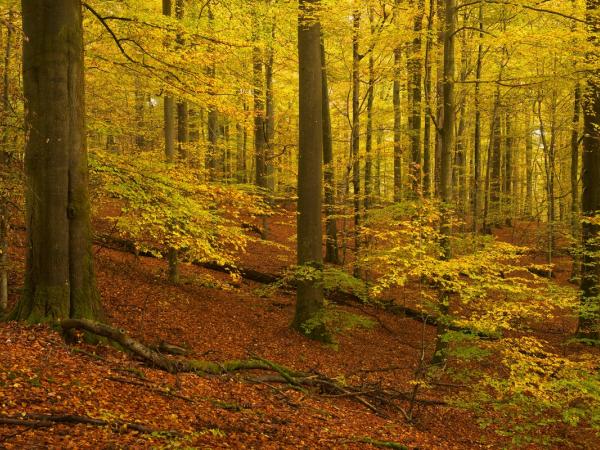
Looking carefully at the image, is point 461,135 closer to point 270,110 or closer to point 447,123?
point 270,110

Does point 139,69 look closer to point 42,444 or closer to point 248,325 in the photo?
point 248,325

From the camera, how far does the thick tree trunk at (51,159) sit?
6.27m

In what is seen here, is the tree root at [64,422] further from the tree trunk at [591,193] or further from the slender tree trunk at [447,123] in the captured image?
the tree trunk at [591,193]

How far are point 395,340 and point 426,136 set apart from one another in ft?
32.3

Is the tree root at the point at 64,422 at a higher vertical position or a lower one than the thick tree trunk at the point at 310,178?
lower

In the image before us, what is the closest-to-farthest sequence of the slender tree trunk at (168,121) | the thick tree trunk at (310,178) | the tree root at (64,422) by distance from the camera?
the tree root at (64,422) < the thick tree trunk at (310,178) < the slender tree trunk at (168,121)

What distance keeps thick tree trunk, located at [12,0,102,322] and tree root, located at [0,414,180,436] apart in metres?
2.58

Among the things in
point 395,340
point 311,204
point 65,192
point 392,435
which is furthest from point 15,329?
point 395,340

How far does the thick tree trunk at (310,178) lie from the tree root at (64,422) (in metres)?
6.77

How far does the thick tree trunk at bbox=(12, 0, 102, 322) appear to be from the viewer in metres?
6.27

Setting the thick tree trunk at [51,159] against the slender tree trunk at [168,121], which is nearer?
the thick tree trunk at [51,159]

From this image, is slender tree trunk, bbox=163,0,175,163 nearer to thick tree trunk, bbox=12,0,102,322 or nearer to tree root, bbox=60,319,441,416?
thick tree trunk, bbox=12,0,102,322

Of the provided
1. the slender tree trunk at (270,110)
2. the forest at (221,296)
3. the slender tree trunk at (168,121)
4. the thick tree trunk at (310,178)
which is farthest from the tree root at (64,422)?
the slender tree trunk at (270,110)

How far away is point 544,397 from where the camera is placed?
21.3 ft
